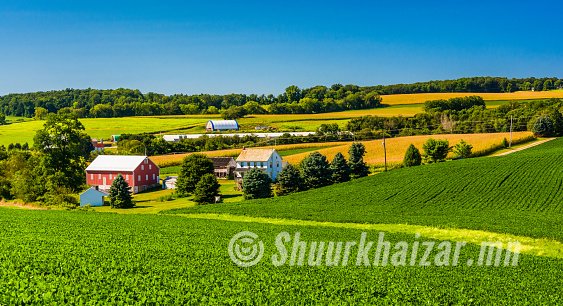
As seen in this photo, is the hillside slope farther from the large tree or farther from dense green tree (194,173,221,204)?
the large tree

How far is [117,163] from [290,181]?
31.1 m

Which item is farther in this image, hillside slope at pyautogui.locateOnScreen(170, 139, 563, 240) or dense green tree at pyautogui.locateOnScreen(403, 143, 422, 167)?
dense green tree at pyautogui.locateOnScreen(403, 143, 422, 167)

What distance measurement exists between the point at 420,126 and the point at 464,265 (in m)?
93.9

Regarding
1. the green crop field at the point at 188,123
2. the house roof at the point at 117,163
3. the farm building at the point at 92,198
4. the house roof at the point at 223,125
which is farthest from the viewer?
the house roof at the point at 223,125

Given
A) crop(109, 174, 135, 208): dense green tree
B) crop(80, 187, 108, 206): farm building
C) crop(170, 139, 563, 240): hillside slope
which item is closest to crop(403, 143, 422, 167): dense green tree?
crop(170, 139, 563, 240): hillside slope

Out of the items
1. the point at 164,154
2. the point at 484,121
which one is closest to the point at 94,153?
the point at 164,154

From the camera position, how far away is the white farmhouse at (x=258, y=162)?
77750 mm

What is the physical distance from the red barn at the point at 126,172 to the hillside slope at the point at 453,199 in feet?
97.5

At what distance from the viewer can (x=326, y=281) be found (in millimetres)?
17156

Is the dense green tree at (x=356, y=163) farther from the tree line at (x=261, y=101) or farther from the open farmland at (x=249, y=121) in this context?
the tree line at (x=261, y=101)

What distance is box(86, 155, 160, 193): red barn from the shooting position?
74.9 meters

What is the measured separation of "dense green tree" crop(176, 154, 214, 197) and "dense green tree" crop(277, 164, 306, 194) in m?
9.97

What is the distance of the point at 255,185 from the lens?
189ft

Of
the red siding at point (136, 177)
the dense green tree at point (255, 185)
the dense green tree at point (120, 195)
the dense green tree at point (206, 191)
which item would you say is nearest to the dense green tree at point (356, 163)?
the dense green tree at point (255, 185)
